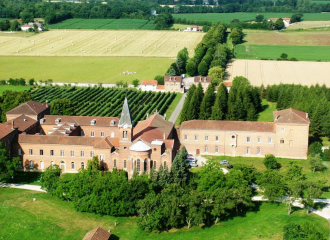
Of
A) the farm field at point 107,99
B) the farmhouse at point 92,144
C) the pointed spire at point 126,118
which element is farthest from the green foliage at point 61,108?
the pointed spire at point 126,118

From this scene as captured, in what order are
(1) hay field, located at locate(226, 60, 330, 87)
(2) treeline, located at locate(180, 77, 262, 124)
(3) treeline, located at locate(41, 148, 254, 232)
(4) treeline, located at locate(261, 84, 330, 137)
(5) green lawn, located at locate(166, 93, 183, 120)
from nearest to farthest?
1. (3) treeline, located at locate(41, 148, 254, 232)
2. (4) treeline, located at locate(261, 84, 330, 137)
3. (2) treeline, located at locate(180, 77, 262, 124)
4. (5) green lawn, located at locate(166, 93, 183, 120)
5. (1) hay field, located at locate(226, 60, 330, 87)

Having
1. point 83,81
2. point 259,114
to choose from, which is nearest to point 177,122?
point 259,114

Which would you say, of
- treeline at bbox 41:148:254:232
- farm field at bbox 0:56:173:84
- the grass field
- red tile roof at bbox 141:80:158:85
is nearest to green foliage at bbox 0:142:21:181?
the grass field

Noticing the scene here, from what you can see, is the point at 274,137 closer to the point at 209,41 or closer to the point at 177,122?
the point at 177,122

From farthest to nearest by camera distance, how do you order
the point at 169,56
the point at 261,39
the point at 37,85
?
the point at 261,39 < the point at 169,56 < the point at 37,85

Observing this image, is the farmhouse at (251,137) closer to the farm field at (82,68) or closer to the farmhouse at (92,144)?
the farmhouse at (92,144)

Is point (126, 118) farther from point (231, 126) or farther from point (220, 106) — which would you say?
point (220, 106)

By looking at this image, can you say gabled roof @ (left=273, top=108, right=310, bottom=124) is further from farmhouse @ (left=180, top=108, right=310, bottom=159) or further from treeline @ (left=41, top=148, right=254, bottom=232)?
treeline @ (left=41, top=148, right=254, bottom=232)
